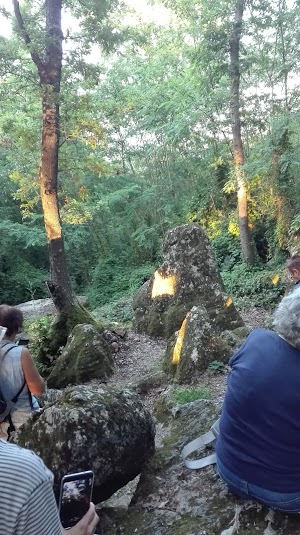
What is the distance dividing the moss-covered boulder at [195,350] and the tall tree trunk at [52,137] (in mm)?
3522

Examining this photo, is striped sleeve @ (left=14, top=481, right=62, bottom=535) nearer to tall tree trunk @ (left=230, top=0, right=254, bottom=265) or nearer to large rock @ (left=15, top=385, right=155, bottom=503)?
large rock @ (left=15, top=385, right=155, bottom=503)

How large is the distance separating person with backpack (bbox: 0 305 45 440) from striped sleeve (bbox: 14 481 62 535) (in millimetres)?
2434

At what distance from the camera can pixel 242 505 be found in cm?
257

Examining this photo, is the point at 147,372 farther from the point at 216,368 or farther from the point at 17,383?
the point at 17,383

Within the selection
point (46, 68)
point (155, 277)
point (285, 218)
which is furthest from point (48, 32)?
point (285, 218)

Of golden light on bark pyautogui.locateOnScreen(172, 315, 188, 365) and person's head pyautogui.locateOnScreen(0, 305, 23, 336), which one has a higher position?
person's head pyautogui.locateOnScreen(0, 305, 23, 336)

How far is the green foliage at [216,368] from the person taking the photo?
6707 millimetres

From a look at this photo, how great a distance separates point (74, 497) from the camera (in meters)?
1.66

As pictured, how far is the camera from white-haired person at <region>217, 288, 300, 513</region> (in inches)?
82.7

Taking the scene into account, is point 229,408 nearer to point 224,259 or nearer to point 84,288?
point 224,259

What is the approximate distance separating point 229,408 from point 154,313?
800cm

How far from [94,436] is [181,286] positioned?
723 cm

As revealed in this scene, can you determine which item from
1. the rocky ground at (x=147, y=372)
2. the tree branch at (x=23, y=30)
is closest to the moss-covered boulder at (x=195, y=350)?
the rocky ground at (x=147, y=372)

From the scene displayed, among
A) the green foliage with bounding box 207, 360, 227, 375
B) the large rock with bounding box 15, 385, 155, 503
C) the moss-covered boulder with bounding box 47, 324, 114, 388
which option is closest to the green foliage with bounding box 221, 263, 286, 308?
the green foliage with bounding box 207, 360, 227, 375
